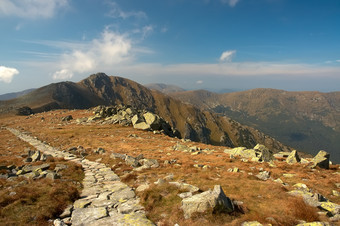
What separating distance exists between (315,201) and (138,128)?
161ft

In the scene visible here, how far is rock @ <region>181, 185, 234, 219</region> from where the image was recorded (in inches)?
360

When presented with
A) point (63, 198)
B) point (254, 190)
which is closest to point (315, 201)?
point (254, 190)

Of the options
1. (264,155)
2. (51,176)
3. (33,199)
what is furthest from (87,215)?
(264,155)

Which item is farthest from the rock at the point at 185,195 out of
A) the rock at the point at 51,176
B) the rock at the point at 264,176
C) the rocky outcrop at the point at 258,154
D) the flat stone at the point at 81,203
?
the rocky outcrop at the point at 258,154

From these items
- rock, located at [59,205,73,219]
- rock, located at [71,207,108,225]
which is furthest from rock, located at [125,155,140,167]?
rock, located at [59,205,73,219]

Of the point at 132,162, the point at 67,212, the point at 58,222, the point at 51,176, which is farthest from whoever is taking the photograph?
the point at 132,162

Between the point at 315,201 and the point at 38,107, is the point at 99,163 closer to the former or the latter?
the point at 315,201

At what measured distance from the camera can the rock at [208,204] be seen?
9.14 metres

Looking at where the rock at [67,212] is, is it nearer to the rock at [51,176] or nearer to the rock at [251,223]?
the rock at [51,176]

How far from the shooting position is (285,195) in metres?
12.2

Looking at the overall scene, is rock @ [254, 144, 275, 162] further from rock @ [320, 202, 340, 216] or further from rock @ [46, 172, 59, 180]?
rock @ [46, 172, 59, 180]

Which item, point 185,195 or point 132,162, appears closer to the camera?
point 185,195

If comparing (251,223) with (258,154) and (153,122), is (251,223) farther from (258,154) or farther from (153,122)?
(153,122)

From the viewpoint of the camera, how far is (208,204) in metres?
9.30
